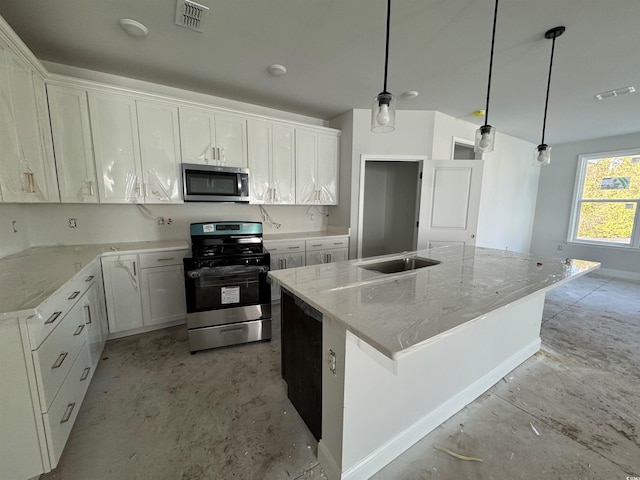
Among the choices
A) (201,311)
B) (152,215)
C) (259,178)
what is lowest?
(201,311)

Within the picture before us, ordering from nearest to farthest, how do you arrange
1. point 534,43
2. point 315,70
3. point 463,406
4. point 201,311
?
1. point 463,406
2. point 534,43
3. point 201,311
4. point 315,70

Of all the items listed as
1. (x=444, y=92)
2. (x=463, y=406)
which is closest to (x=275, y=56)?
(x=444, y=92)

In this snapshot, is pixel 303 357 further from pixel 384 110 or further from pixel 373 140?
pixel 373 140

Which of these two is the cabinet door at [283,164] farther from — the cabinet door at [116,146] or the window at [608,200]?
Answer: the window at [608,200]

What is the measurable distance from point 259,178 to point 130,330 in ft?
7.21

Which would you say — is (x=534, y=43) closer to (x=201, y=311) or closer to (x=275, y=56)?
(x=275, y=56)

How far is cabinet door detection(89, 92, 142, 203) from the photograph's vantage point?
96.7 inches

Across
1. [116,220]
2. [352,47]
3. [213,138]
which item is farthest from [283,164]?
[116,220]

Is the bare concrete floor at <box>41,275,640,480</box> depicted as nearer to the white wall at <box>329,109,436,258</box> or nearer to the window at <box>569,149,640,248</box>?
the white wall at <box>329,109,436,258</box>

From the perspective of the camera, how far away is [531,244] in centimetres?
624

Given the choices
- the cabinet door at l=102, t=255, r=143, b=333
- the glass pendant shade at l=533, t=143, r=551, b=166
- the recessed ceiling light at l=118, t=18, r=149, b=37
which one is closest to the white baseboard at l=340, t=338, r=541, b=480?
the glass pendant shade at l=533, t=143, r=551, b=166

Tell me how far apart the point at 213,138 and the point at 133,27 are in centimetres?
112

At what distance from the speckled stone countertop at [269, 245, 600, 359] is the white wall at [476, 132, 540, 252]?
3.04m

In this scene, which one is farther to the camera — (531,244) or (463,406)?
(531,244)
